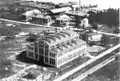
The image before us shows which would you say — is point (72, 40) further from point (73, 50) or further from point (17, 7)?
point (17, 7)

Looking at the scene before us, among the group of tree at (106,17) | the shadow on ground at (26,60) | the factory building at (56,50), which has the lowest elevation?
the shadow on ground at (26,60)

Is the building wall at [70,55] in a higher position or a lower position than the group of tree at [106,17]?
lower

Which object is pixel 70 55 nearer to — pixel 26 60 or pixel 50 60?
pixel 50 60

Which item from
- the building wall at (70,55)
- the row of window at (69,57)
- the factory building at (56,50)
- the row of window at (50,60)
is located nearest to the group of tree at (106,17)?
the building wall at (70,55)

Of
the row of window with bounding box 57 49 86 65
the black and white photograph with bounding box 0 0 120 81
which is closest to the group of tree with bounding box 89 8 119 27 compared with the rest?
the black and white photograph with bounding box 0 0 120 81

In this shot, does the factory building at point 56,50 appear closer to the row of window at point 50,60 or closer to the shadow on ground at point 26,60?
the row of window at point 50,60

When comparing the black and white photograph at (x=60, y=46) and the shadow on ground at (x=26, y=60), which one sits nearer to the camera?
the black and white photograph at (x=60, y=46)

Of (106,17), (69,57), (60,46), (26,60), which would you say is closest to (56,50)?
(60,46)

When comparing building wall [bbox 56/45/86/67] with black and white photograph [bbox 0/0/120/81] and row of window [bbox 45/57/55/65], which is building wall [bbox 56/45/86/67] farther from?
row of window [bbox 45/57/55/65]
